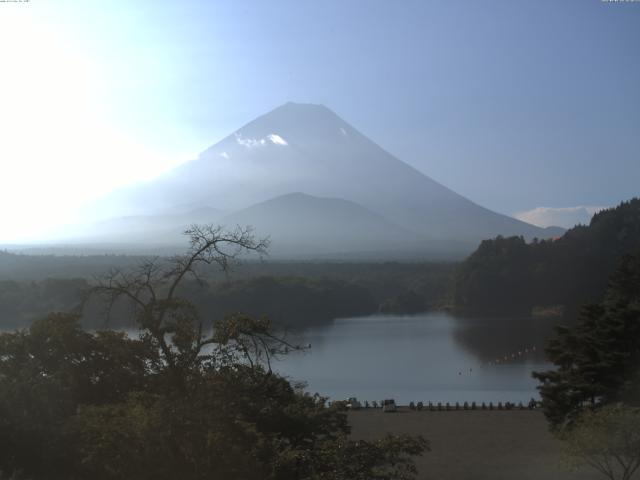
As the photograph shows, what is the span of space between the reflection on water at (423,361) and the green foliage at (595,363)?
4767mm

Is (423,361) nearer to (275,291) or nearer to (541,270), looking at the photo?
(275,291)

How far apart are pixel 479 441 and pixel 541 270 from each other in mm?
27998

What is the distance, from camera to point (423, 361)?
20422 mm

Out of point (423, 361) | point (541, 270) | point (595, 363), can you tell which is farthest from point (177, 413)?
point (541, 270)

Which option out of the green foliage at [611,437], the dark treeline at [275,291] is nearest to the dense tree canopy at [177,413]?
the green foliage at [611,437]

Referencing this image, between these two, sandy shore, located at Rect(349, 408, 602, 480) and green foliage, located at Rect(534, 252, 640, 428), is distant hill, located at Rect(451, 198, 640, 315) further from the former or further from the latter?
green foliage, located at Rect(534, 252, 640, 428)

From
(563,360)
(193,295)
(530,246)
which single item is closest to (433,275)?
(530,246)

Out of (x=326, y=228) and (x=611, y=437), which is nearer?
(x=611, y=437)

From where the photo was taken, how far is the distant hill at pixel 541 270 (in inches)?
1423

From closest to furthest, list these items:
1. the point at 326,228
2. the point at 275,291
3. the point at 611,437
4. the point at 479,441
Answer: the point at 611,437 → the point at 479,441 → the point at 275,291 → the point at 326,228

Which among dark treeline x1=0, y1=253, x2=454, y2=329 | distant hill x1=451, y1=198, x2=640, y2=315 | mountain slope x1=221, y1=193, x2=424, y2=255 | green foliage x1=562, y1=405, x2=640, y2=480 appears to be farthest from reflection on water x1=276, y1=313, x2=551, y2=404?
mountain slope x1=221, y1=193, x2=424, y2=255

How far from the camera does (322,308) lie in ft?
115

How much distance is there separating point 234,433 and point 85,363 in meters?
2.55

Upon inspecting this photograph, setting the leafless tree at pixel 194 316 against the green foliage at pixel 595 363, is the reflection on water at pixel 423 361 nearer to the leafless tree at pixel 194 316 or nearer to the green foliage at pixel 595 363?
the green foliage at pixel 595 363
